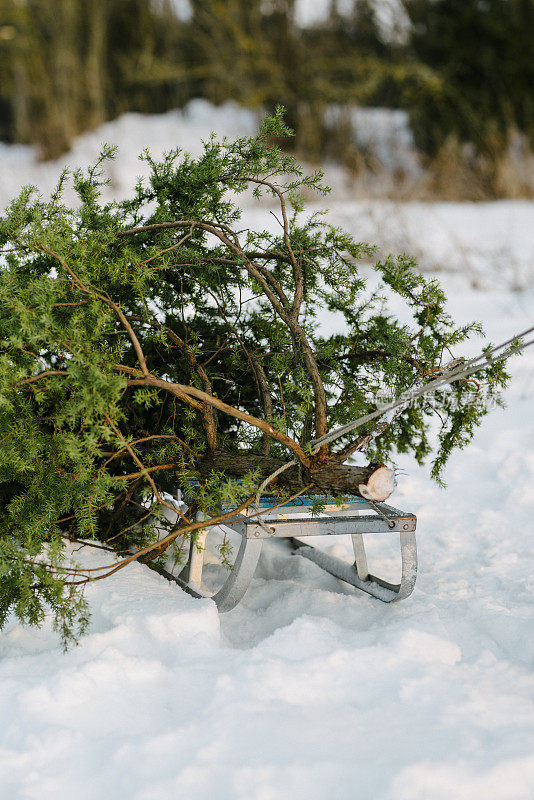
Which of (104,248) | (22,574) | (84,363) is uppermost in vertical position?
(104,248)

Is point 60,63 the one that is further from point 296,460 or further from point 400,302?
point 296,460

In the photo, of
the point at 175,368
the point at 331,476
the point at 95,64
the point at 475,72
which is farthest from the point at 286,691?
the point at 475,72

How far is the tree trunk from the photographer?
2.43 meters

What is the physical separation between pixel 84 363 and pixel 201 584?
43.9 inches

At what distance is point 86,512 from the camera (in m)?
2.41

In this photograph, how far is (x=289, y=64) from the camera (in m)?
13.7

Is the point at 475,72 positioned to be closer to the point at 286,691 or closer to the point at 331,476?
the point at 331,476

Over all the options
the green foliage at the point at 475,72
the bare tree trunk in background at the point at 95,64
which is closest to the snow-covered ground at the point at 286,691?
the green foliage at the point at 475,72

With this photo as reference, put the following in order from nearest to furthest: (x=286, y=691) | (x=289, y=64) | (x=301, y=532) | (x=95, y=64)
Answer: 1. (x=286, y=691)
2. (x=301, y=532)
3. (x=95, y=64)
4. (x=289, y=64)

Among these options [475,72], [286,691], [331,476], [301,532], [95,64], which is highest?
[95,64]

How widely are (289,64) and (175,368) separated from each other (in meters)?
12.4

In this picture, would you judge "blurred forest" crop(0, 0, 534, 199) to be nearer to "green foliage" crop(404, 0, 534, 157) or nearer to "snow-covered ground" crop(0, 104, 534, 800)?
"green foliage" crop(404, 0, 534, 157)

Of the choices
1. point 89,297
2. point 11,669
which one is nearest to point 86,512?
point 11,669

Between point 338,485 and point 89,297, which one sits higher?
point 89,297
